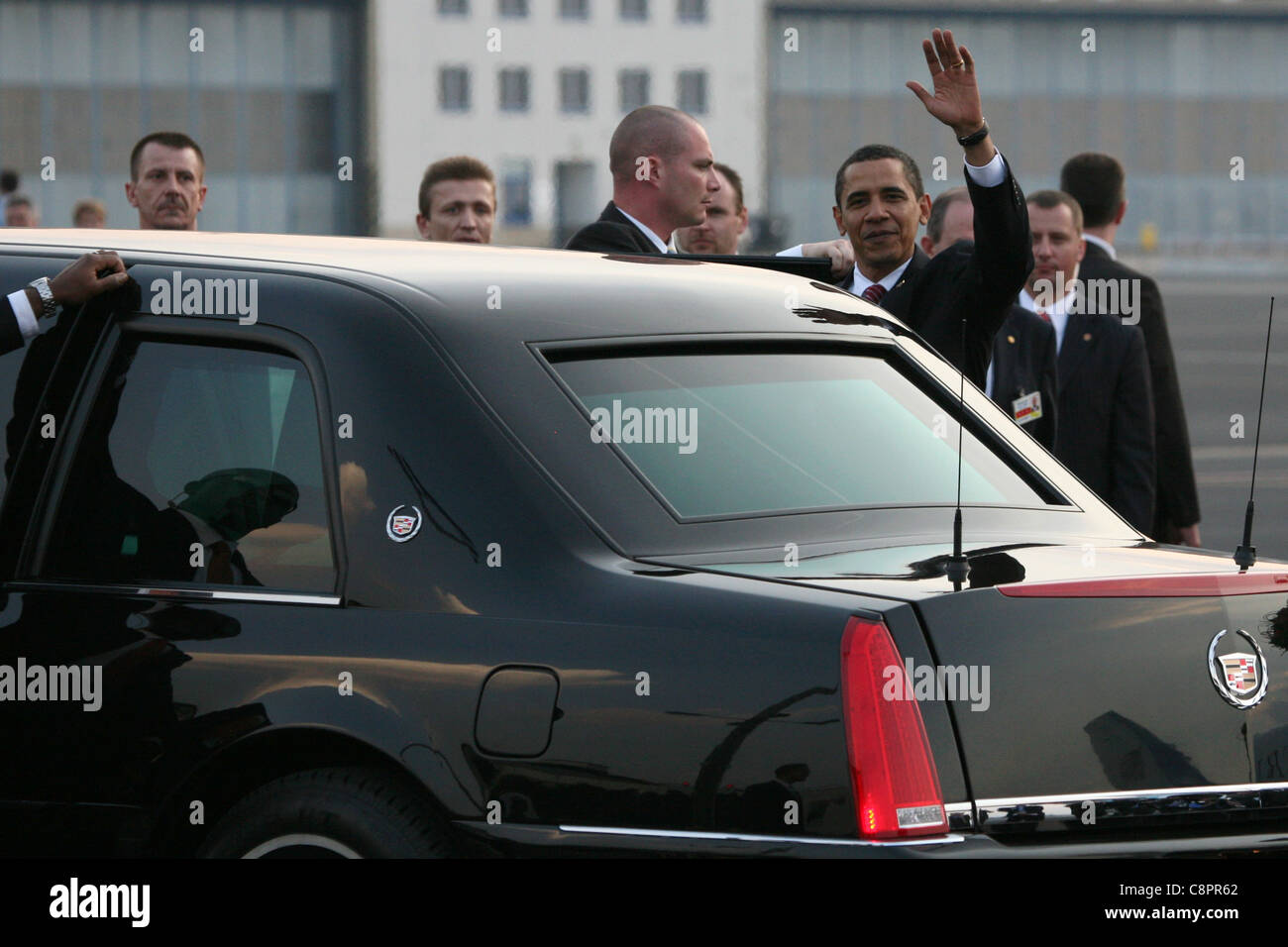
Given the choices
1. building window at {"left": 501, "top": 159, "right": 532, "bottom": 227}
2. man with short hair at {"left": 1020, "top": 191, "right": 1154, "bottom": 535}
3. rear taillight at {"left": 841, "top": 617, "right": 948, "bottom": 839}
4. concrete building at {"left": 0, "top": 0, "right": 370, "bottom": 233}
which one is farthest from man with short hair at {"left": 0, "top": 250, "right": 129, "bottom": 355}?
building window at {"left": 501, "top": 159, "right": 532, "bottom": 227}

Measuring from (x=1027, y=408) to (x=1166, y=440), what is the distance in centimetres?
157

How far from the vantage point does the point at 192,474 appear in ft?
13.3

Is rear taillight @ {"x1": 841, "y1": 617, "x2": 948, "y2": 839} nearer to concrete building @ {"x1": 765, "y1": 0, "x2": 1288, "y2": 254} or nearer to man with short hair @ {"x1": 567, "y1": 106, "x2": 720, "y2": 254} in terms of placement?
man with short hair @ {"x1": 567, "y1": 106, "x2": 720, "y2": 254}

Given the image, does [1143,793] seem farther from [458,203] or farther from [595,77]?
[595,77]

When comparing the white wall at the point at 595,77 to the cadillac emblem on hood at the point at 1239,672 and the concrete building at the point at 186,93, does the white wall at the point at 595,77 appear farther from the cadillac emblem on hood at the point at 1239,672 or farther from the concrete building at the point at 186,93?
the cadillac emblem on hood at the point at 1239,672

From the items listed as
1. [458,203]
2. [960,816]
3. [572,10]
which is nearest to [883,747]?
[960,816]

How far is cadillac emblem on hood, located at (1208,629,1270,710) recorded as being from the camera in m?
3.49

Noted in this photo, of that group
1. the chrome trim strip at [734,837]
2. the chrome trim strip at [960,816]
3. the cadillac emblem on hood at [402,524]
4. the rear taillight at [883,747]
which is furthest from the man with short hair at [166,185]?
the chrome trim strip at [960,816]

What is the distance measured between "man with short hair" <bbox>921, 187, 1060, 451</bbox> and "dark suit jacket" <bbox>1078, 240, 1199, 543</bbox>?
108 centimetres

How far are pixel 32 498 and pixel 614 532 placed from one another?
126cm

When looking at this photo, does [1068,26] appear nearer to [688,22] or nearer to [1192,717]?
[688,22]

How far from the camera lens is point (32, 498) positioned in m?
4.08
